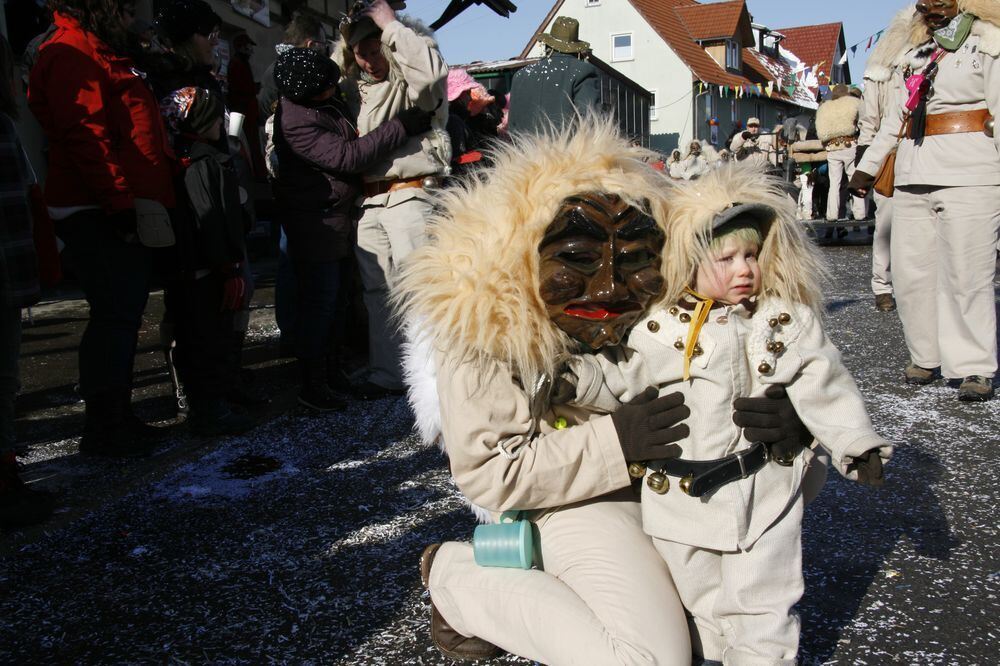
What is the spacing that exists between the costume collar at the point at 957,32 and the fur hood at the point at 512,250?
2.71 m

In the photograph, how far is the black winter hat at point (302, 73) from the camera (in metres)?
3.81

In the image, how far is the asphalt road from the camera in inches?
81.3

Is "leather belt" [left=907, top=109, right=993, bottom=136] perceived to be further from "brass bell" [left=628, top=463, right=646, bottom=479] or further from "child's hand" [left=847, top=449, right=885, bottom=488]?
"brass bell" [left=628, top=463, right=646, bottom=479]

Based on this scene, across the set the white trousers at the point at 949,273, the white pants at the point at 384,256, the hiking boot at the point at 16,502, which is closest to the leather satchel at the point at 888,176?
the white trousers at the point at 949,273

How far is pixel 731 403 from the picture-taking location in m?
1.78

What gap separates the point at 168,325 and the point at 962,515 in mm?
3424

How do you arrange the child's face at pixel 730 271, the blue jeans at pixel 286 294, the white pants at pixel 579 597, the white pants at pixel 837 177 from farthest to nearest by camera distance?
the white pants at pixel 837 177 → the blue jeans at pixel 286 294 → the child's face at pixel 730 271 → the white pants at pixel 579 597

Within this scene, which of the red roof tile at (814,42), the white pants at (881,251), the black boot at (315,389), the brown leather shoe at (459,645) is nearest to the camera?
the brown leather shoe at (459,645)

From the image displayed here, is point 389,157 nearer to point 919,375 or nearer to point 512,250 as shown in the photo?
point 512,250

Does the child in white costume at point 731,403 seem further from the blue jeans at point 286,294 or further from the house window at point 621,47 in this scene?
the house window at point 621,47

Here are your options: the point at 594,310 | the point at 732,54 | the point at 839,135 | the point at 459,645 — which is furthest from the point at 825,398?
the point at 732,54

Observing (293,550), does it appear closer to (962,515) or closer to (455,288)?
(455,288)

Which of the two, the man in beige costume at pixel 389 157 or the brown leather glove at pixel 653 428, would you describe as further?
the man in beige costume at pixel 389 157

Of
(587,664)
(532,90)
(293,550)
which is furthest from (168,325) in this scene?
(587,664)
